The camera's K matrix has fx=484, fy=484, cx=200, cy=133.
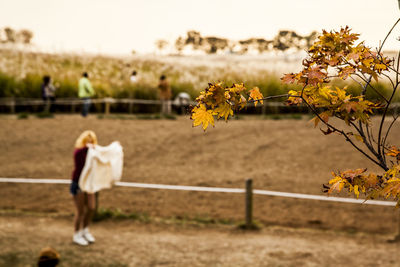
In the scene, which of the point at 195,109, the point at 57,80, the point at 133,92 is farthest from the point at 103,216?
the point at 57,80

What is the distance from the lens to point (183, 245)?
25.1 ft

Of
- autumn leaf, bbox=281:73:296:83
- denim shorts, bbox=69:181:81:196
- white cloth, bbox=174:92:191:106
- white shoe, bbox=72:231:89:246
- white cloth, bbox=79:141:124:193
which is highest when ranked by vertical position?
autumn leaf, bbox=281:73:296:83

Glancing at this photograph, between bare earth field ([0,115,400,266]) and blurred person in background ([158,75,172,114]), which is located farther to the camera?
blurred person in background ([158,75,172,114])

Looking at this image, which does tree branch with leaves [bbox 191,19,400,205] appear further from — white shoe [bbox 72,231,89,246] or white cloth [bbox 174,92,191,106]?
white cloth [bbox 174,92,191,106]

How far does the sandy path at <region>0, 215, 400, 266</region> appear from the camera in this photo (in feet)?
22.8

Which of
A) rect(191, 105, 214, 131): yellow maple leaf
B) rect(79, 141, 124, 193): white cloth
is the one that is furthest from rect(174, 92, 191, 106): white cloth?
rect(191, 105, 214, 131): yellow maple leaf

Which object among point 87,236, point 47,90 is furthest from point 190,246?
point 47,90

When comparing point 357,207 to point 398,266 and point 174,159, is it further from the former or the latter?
point 174,159

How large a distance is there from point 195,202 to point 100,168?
3.92 m

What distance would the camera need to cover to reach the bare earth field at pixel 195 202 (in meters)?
7.29

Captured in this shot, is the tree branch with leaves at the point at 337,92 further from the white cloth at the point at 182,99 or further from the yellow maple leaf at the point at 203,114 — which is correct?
the white cloth at the point at 182,99

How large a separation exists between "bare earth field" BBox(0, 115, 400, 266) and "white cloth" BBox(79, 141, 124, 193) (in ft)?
3.37

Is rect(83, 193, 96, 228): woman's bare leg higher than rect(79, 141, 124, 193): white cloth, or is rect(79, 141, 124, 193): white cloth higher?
rect(79, 141, 124, 193): white cloth

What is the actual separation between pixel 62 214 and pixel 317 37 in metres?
8.18
